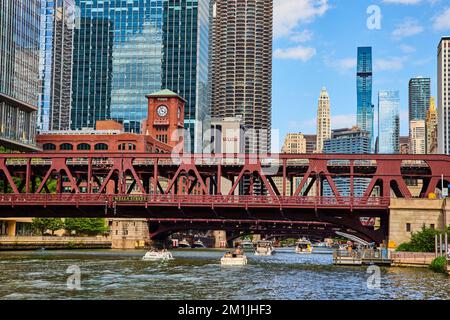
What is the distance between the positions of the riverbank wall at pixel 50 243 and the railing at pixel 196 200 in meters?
36.2

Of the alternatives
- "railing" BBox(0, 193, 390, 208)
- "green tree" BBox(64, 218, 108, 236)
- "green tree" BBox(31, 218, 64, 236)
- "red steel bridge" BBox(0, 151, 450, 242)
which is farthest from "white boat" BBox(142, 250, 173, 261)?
"green tree" BBox(64, 218, 108, 236)

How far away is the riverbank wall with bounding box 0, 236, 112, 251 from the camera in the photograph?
443 feet

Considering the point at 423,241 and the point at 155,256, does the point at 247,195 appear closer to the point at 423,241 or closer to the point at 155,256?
the point at 155,256

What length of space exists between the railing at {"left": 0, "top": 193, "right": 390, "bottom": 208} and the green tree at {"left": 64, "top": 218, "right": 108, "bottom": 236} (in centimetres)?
6877

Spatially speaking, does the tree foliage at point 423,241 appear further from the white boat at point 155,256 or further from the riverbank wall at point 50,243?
the riverbank wall at point 50,243

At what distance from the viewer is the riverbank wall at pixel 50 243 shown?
135 m

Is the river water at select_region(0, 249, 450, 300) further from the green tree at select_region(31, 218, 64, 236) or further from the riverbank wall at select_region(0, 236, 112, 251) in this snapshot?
the green tree at select_region(31, 218, 64, 236)

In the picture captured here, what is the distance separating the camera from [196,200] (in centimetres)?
9756

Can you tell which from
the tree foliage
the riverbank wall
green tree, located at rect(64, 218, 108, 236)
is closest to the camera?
the tree foliage

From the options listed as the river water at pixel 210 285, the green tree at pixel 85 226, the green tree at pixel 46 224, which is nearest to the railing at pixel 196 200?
the river water at pixel 210 285

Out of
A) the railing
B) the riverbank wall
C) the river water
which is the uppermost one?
the railing
